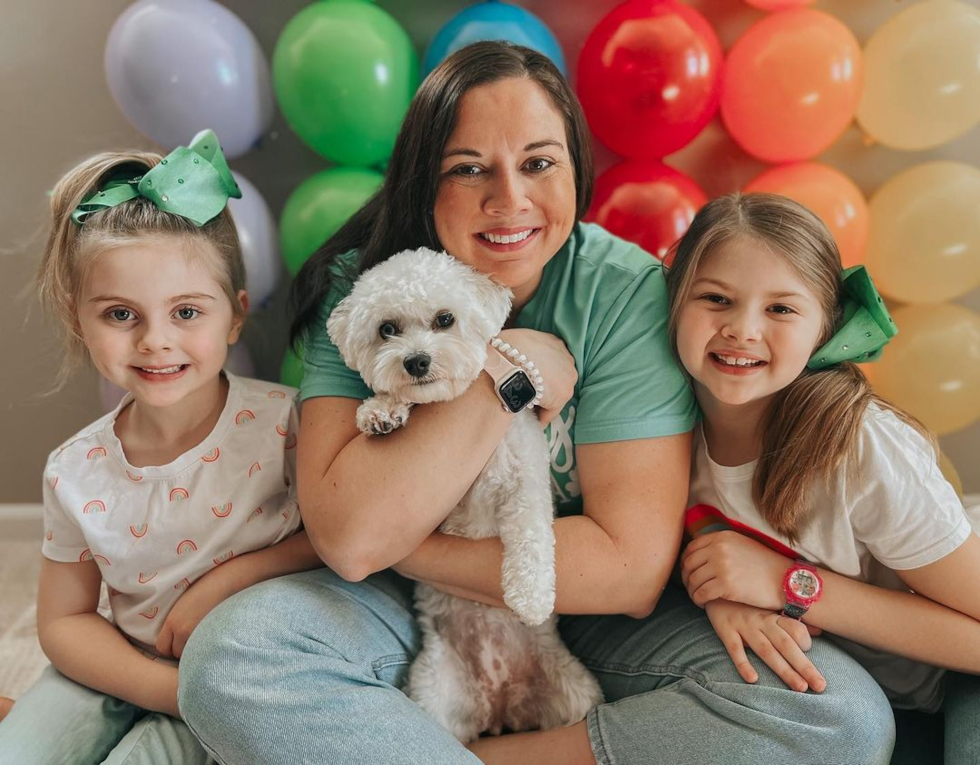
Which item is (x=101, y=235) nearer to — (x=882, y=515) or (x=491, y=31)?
(x=491, y=31)

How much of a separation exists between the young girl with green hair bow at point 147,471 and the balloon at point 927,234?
152cm

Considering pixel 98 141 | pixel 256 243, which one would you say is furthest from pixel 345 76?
pixel 98 141

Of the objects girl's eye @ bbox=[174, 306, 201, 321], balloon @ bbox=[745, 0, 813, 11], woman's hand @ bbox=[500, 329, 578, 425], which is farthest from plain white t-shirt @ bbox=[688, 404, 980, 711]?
balloon @ bbox=[745, 0, 813, 11]

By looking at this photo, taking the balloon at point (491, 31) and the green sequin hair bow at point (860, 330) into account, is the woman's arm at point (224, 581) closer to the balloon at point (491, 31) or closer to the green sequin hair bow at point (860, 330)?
the green sequin hair bow at point (860, 330)

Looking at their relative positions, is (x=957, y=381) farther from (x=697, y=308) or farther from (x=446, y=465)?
(x=446, y=465)

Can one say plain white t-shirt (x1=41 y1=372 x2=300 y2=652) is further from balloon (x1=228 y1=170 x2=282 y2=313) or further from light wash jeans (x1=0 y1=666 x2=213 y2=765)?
balloon (x1=228 y1=170 x2=282 y2=313)

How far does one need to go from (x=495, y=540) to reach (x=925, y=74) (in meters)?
1.53


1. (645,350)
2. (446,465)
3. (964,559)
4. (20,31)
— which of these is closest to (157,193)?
(446,465)

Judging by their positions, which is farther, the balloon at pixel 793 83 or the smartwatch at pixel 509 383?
the balloon at pixel 793 83

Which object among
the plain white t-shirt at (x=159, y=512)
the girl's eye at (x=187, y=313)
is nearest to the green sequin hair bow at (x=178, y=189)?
the girl's eye at (x=187, y=313)

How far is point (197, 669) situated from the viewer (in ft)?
3.77

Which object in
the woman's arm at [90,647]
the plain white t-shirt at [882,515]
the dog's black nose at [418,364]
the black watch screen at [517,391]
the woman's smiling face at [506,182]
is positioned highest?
the woman's smiling face at [506,182]

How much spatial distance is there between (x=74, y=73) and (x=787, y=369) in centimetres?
213

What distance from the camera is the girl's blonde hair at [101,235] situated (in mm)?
1304
